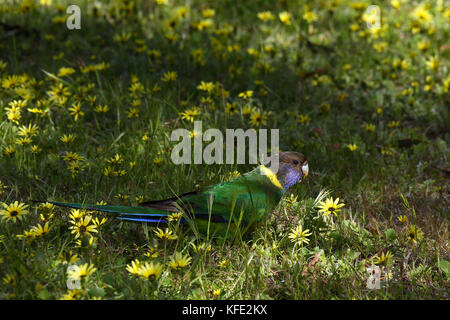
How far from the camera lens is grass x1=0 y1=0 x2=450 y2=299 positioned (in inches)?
111

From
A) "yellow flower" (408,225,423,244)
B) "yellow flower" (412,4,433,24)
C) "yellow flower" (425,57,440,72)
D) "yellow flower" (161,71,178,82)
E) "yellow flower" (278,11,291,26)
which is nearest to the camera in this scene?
"yellow flower" (408,225,423,244)

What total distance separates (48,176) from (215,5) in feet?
11.1

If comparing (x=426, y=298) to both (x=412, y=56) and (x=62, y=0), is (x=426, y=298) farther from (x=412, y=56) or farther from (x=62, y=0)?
(x=62, y=0)

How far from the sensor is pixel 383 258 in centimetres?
288

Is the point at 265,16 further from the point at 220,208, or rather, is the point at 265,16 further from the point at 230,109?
the point at 220,208

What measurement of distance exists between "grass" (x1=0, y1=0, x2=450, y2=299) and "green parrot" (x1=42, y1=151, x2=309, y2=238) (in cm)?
9

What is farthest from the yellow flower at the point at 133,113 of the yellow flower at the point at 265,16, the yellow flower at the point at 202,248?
the yellow flower at the point at 265,16

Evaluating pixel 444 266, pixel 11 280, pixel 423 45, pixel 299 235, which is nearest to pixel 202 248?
pixel 299 235

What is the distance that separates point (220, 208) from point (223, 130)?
1390mm

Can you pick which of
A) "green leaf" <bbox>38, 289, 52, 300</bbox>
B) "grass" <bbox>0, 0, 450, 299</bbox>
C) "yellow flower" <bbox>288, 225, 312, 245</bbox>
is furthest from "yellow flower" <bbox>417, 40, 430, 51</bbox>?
"green leaf" <bbox>38, 289, 52, 300</bbox>

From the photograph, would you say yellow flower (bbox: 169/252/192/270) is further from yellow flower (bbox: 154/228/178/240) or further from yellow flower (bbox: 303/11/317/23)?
yellow flower (bbox: 303/11/317/23)

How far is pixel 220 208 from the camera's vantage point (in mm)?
3010

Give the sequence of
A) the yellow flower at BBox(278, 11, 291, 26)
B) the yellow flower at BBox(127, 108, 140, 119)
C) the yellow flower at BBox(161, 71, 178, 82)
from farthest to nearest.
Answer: the yellow flower at BBox(278, 11, 291, 26) → the yellow flower at BBox(161, 71, 178, 82) → the yellow flower at BBox(127, 108, 140, 119)

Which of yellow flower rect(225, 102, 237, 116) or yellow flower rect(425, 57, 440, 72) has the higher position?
yellow flower rect(425, 57, 440, 72)
